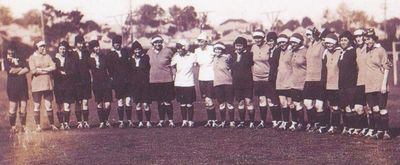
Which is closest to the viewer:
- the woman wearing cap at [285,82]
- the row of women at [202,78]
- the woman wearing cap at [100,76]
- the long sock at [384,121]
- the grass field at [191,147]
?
the grass field at [191,147]

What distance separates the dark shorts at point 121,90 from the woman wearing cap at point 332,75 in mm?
4288

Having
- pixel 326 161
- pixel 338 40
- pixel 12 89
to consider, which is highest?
pixel 338 40

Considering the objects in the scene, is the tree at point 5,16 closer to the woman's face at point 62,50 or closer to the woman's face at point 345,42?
the woman's face at point 62,50

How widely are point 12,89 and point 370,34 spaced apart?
296 inches

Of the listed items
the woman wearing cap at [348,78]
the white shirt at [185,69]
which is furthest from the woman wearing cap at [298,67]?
the white shirt at [185,69]

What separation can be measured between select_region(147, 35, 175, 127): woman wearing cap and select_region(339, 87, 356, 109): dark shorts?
3835 millimetres

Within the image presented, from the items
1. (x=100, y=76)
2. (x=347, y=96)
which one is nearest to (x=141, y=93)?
(x=100, y=76)

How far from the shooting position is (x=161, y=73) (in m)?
13.4

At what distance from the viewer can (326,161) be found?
8.77 m

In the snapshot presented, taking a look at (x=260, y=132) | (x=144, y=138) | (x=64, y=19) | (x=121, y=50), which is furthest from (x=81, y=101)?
(x=64, y=19)

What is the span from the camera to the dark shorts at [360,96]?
1110 centimetres

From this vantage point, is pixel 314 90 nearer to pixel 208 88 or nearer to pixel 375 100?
pixel 375 100

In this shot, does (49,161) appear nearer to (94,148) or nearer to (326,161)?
(94,148)

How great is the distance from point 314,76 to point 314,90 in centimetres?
27
